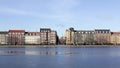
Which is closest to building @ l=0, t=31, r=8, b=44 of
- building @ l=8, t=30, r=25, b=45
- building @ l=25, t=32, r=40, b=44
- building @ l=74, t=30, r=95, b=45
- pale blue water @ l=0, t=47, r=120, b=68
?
building @ l=8, t=30, r=25, b=45

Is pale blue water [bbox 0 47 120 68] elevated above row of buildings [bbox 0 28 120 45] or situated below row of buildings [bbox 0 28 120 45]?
below

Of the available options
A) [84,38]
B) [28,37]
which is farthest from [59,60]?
[84,38]

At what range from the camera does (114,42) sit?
19688cm

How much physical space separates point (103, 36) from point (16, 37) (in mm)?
51443

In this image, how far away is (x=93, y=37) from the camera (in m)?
192

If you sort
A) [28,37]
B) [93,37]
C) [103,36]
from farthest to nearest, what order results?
1. [103,36]
2. [28,37]
3. [93,37]

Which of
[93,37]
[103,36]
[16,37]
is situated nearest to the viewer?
[93,37]

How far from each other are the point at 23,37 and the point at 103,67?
15980 centimetres

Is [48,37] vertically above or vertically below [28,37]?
below

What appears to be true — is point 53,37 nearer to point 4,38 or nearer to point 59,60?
point 4,38

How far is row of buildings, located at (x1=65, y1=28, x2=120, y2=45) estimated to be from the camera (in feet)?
625

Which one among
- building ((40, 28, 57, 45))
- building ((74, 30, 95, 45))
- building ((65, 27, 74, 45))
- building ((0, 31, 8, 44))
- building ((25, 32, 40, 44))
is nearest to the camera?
building ((74, 30, 95, 45))

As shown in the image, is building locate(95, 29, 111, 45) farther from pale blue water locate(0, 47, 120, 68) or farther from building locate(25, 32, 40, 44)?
pale blue water locate(0, 47, 120, 68)

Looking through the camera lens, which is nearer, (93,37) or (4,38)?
(93,37)
